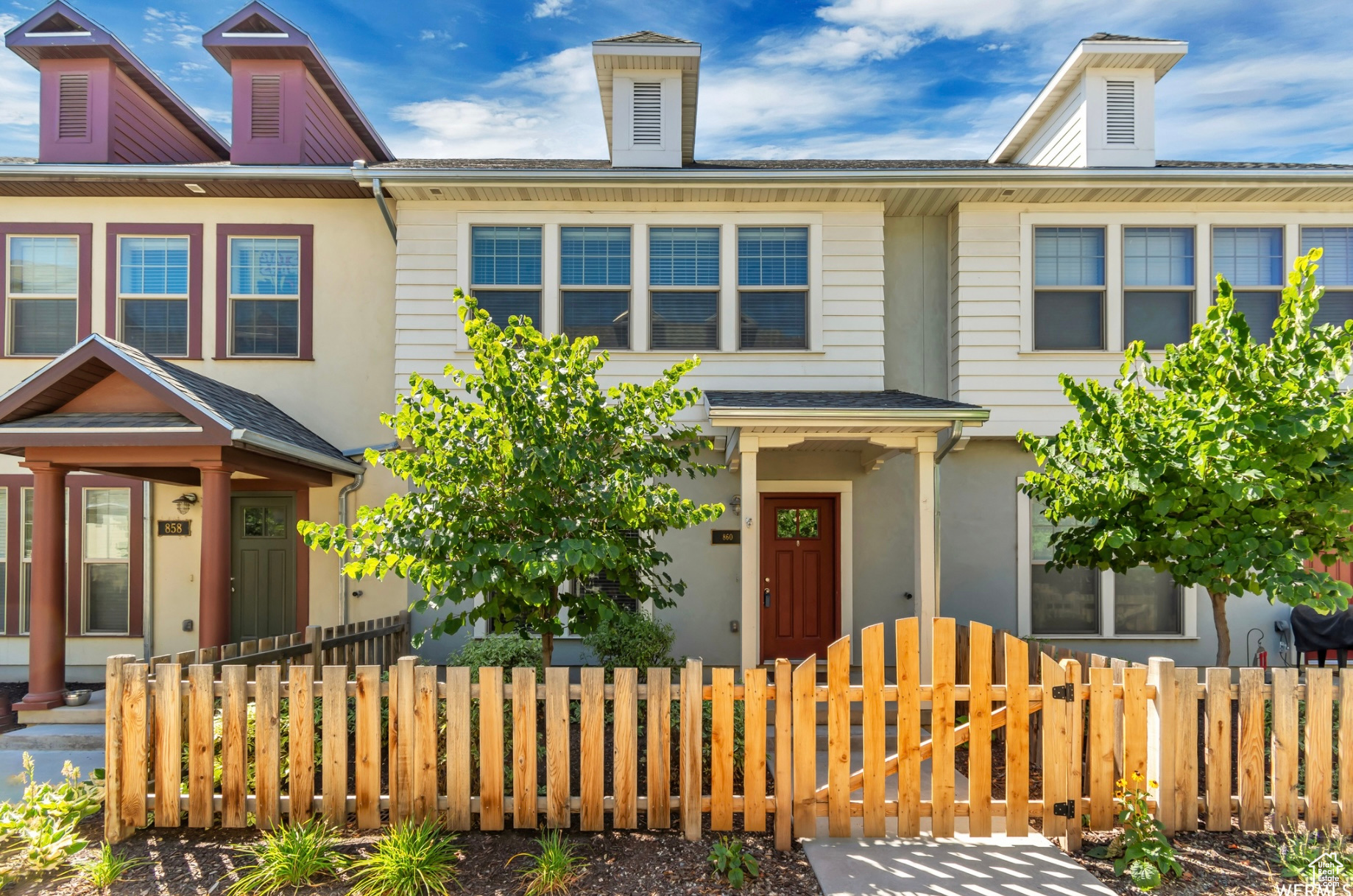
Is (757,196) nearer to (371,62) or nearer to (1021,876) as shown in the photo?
(371,62)

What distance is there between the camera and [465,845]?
4570 millimetres

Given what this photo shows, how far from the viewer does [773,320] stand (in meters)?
9.16

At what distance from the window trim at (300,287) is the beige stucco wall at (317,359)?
65 mm

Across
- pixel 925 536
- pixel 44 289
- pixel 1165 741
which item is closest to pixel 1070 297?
pixel 925 536

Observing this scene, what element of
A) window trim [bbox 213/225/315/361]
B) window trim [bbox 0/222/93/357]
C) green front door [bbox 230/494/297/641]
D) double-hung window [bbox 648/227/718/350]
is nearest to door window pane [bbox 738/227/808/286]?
double-hung window [bbox 648/227/718/350]

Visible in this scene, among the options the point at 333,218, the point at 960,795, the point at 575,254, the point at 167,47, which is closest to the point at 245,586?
the point at 333,218

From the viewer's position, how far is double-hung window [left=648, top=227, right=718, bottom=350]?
9148 millimetres

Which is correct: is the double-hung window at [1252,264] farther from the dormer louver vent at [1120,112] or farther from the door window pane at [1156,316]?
the dormer louver vent at [1120,112]

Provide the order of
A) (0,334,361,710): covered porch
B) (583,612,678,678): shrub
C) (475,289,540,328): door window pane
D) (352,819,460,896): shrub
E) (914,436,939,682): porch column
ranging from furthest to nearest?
(475,289,540,328): door window pane
(914,436,939,682): porch column
(583,612,678,678): shrub
(0,334,361,710): covered porch
(352,819,460,896): shrub

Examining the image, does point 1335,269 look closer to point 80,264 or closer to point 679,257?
point 679,257

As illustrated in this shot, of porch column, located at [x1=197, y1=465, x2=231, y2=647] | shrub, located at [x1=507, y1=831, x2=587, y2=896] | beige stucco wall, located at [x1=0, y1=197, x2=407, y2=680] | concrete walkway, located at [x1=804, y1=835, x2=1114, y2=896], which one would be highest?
beige stucco wall, located at [x1=0, y1=197, x2=407, y2=680]

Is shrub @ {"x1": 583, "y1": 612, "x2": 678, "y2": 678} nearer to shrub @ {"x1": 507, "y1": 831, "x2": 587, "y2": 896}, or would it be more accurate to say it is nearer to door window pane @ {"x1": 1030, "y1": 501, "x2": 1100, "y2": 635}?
shrub @ {"x1": 507, "y1": 831, "x2": 587, "y2": 896}

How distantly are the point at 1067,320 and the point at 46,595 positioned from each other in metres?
11.5

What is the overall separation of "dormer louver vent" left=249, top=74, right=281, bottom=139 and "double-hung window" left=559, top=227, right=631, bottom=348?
4229 millimetres
